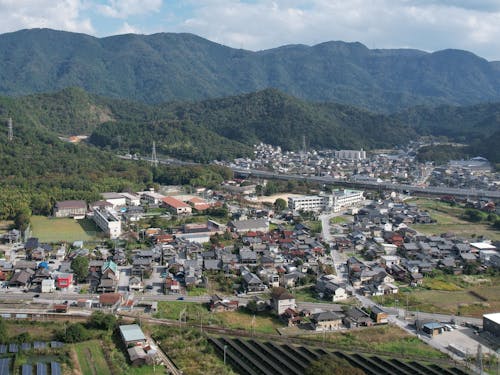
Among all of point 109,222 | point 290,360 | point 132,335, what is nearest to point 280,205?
point 109,222

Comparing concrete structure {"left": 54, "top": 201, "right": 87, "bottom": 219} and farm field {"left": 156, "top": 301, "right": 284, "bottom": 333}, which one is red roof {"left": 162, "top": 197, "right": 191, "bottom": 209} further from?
farm field {"left": 156, "top": 301, "right": 284, "bottom": 333}

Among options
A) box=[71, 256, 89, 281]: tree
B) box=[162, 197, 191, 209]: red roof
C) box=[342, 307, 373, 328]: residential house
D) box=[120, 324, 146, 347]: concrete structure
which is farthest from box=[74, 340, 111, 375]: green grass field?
box=[162, 197, 191, 209]: red roof

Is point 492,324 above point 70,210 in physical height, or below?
below

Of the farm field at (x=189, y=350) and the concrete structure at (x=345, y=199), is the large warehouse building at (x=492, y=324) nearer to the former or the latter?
the farm field at (x=189, y=350)

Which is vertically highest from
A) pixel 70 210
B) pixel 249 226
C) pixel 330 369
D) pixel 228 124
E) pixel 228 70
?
pixel 228 70

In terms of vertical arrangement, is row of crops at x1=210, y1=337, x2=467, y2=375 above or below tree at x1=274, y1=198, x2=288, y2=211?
below

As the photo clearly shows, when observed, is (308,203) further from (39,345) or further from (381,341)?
(39,345)
